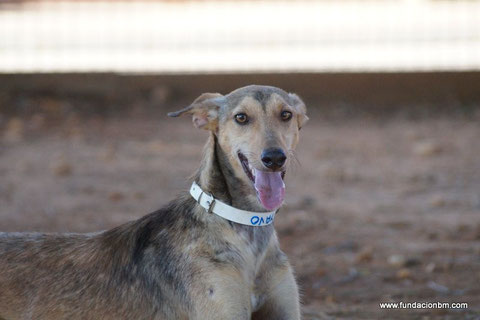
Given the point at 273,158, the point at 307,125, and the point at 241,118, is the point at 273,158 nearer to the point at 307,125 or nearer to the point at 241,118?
the point at 241,118

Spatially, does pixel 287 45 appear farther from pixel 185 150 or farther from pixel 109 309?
pixel 109 309

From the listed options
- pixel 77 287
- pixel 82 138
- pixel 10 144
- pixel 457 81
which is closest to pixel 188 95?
pixel 82 138

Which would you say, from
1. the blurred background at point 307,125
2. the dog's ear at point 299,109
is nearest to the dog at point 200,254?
the dog's ear at point 299,109

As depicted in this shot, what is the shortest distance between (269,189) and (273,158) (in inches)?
8.1

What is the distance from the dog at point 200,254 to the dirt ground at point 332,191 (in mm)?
557

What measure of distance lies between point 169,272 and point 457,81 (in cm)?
880

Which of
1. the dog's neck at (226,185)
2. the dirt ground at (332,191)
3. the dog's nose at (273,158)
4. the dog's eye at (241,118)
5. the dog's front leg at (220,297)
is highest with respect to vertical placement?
the dog's eye at (241,118)

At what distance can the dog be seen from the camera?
15.4ft

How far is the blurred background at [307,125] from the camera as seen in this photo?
7191mm

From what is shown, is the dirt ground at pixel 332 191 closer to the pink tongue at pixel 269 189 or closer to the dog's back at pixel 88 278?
the dog's back at pixel 88 278

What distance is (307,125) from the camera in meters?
11.7

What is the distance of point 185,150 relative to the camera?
10586 mm

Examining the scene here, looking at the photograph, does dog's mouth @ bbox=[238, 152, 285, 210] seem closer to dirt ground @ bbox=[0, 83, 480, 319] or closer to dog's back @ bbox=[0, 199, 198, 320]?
dog's back @ bbox=[0, 199, 198, 320]

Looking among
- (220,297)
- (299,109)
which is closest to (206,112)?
(299,109)
